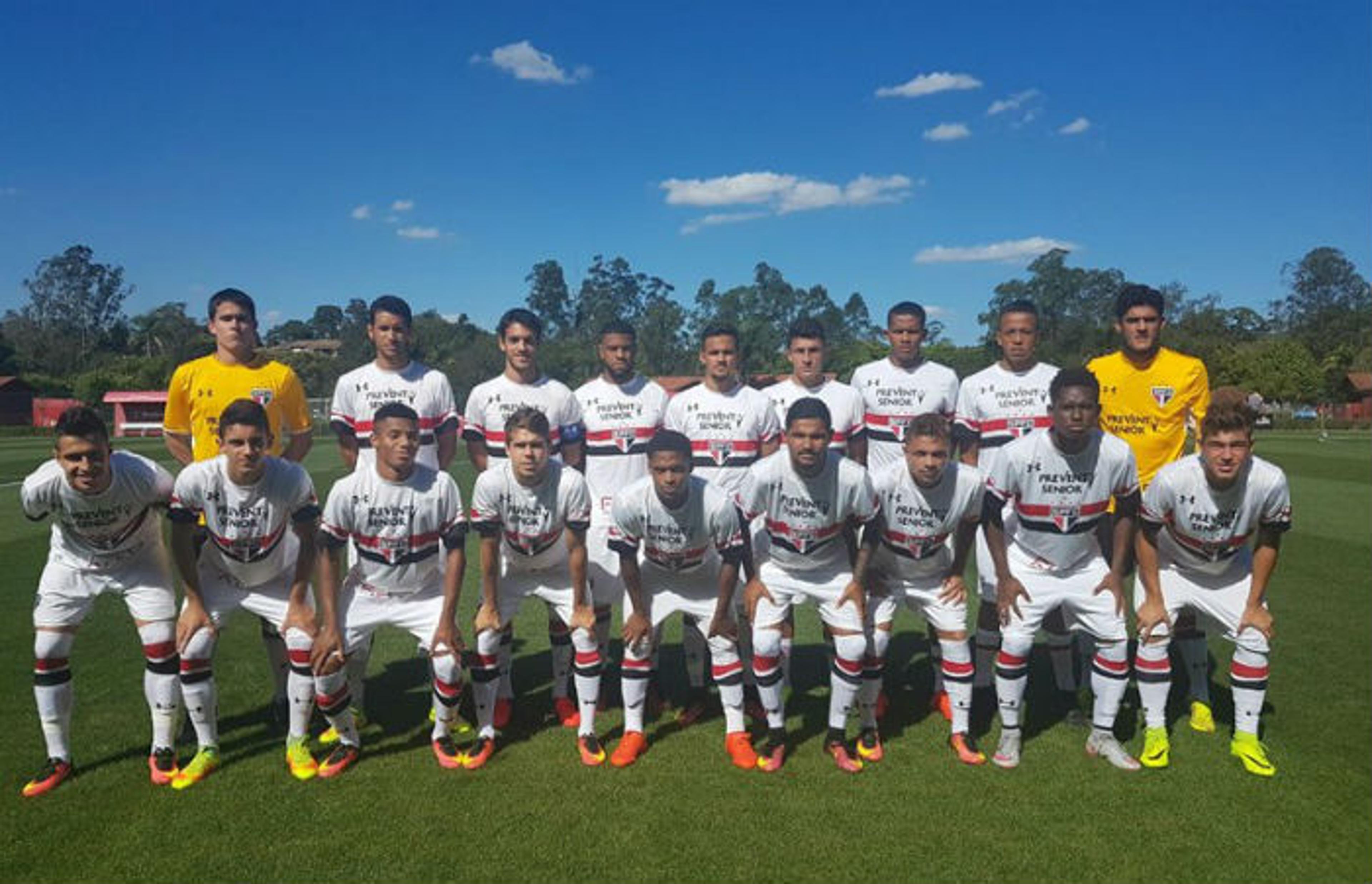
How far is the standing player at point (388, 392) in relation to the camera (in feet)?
18.6

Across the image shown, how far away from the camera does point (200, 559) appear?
4969mm

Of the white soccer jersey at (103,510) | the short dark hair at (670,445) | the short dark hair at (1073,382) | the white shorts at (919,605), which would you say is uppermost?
the short dark hair at (1073,382)

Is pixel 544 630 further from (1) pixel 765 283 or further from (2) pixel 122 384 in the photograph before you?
(1) pixel 765 283

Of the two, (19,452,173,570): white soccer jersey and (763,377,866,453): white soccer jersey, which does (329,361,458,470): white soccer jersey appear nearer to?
(19,452,173,570): white soccer jersey

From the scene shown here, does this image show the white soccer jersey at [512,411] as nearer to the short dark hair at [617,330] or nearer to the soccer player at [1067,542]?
the short dark hair at [617,330]

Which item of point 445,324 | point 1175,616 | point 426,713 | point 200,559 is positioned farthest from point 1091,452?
point 445,324

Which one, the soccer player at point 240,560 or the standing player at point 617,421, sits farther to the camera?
the standing player at point 617,421

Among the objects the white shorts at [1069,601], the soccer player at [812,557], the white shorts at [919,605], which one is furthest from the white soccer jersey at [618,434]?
the white shorts at [1069,601]

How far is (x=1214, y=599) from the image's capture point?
16.0ft

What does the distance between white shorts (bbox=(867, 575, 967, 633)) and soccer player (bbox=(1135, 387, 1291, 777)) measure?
115 centimetres

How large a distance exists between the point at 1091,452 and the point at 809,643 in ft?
10.1

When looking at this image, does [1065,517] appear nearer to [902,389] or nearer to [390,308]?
[902,389]

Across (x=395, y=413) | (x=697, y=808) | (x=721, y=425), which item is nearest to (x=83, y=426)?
(x=395, y=413)

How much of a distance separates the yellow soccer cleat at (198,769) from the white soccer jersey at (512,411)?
254cm
